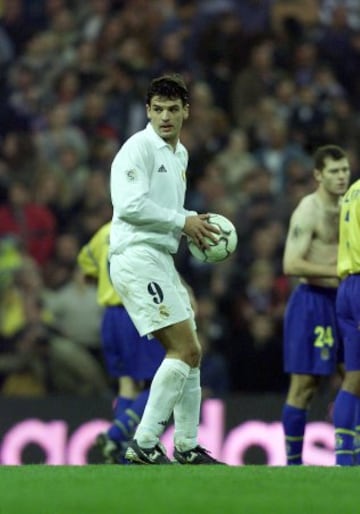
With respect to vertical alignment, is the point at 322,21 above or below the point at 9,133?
above

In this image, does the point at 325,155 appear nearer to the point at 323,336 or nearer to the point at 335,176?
the point at 335,176

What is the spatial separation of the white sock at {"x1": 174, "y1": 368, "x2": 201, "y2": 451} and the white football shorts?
0.39 m

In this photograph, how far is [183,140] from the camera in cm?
1496

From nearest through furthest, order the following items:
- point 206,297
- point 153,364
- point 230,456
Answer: point 153,364 → point 230,456 → point 206,297

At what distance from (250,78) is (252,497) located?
9.65 metres

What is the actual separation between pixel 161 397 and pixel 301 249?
90.7 inches

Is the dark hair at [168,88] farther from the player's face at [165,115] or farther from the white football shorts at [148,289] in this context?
the white football shorts at [148,289]

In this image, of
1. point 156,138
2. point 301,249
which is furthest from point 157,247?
point 301,249

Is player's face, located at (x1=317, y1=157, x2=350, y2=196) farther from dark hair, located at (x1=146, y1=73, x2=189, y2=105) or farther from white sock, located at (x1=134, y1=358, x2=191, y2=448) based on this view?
white sock, located at (x1=134, y1=358, x2=191, y2=448)

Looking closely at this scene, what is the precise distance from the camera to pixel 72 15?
51.6 feet

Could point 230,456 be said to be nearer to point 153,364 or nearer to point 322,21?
point 153,364

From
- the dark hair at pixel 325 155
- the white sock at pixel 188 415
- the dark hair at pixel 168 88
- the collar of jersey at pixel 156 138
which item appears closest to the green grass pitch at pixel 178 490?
the white sock at pixel 188 415

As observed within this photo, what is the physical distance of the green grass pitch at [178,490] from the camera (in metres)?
5.91

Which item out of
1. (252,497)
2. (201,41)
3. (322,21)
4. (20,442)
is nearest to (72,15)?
(201,41)
